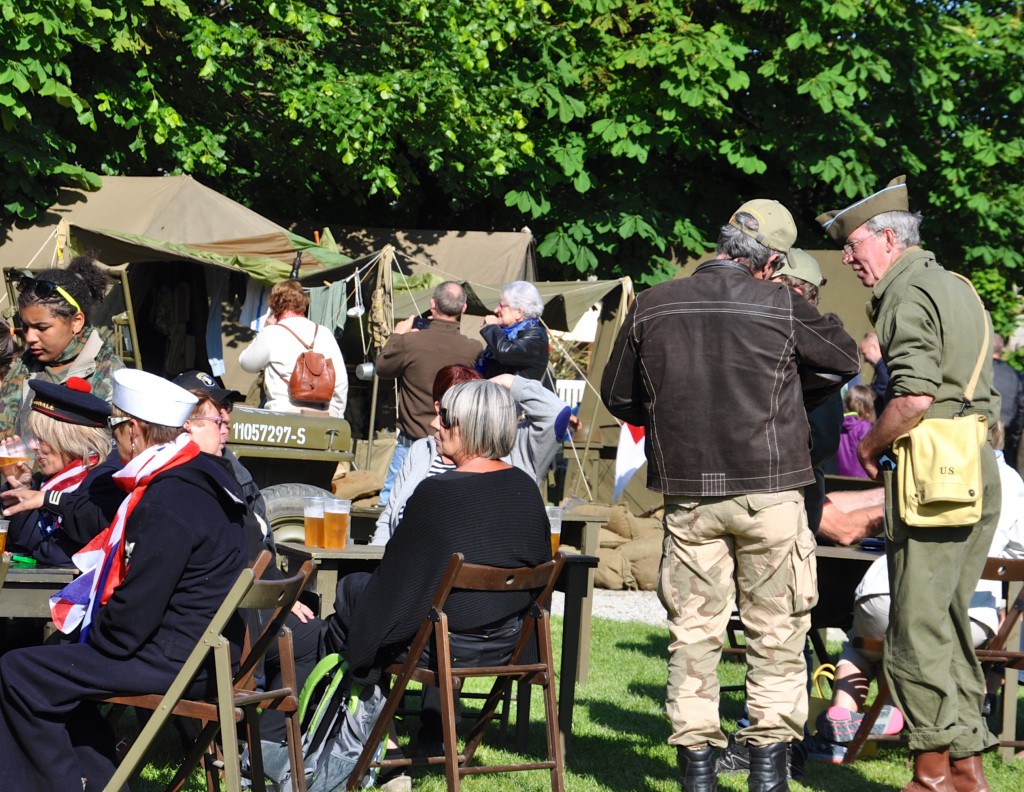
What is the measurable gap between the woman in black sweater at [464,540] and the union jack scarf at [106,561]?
34.7 inches

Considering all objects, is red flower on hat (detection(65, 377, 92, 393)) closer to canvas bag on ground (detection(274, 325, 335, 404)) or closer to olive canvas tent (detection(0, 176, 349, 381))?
canvas bag on ground (detection(274, 325, 335, 404))

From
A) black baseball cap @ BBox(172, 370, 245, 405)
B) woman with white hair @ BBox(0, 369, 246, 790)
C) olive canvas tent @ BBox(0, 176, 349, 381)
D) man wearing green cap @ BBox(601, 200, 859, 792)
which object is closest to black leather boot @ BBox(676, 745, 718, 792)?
man wearing green cap @ BBox(601, 200, 859, 792)

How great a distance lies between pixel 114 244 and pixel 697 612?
774 centimetres

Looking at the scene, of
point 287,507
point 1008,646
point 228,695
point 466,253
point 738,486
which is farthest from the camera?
point 466,253

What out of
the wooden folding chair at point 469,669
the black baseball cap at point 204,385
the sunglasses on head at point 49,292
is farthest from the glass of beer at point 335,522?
the sunglasses on head at point 49,292

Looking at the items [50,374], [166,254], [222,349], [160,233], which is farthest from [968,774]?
[222,349]

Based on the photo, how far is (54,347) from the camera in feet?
17.3

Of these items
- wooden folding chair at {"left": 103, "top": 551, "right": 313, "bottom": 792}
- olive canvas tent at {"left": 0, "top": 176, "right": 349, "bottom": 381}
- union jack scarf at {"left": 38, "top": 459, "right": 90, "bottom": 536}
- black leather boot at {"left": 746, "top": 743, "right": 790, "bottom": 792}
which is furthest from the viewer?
olive canvas tent at {"left": 0, "top": 176, "right": 349, "bottom": 381}

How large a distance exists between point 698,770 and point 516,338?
3.21 m

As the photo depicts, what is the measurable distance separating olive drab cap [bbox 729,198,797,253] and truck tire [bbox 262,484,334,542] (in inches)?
155

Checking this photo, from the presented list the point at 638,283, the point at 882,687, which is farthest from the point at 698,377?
the point at 638,283

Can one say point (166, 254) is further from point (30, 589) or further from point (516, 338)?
point (30, 589)

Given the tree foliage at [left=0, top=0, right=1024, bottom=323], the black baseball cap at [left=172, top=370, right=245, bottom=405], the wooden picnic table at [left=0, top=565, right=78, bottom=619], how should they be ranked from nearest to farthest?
the wooden picnic table at [left=0, top=565, right=78, bottom=619] → the black baseball cap at [left=172, top=370, right=245, bottom=405] → the tree foliage at [left=0, top=0, right=1024, bottom=323]

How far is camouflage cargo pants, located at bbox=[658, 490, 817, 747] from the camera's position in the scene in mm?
3986
